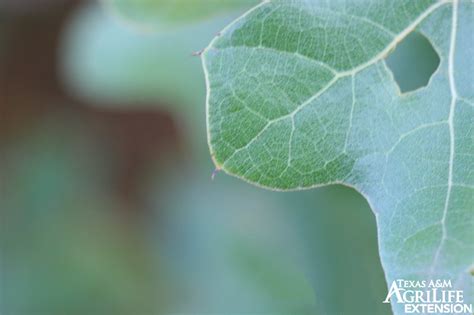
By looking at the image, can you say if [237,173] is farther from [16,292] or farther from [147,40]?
[16,292]

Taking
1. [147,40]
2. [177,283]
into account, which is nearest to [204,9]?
[147,40]

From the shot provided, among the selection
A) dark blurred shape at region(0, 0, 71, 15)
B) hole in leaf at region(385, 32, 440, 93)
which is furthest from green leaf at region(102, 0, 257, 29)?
dark blurred shape at region(0, 0, 71, 15)

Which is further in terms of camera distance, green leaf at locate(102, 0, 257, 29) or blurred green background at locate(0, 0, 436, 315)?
blurred green background at locate(0, 0, 436, 315)

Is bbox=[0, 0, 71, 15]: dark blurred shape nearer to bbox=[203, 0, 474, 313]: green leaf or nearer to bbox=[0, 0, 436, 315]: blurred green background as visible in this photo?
bbox=[0, 0, 436, 315]: blurred green background

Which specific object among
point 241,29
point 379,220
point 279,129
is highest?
point 241,29
